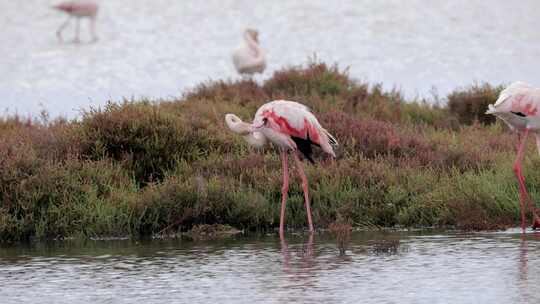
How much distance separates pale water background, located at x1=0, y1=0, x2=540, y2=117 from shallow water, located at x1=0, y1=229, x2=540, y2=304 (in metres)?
12.9

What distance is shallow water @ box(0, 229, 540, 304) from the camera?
27.7 feet

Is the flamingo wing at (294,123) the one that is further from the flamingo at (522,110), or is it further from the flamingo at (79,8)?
the flamingo at (79,8)

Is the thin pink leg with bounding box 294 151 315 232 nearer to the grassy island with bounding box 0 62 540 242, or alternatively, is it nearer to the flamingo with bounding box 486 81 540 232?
the grassy island with bounding box 0 62 540 242

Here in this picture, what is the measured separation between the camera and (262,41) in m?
34.0

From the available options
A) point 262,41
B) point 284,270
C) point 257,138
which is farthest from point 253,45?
point 284,270

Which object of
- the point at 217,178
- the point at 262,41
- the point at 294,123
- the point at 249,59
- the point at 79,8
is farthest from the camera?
the point at 262,41

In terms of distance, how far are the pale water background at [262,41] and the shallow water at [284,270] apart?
12929 mm

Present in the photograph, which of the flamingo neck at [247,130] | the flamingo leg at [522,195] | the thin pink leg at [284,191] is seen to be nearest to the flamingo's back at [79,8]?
the flamingo neck at [247,130]

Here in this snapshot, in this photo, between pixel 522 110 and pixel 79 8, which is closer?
pixel 522 110

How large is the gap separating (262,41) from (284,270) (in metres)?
24.8

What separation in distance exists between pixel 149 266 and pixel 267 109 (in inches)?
105

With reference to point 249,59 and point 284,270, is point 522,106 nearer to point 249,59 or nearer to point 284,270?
point 284,270

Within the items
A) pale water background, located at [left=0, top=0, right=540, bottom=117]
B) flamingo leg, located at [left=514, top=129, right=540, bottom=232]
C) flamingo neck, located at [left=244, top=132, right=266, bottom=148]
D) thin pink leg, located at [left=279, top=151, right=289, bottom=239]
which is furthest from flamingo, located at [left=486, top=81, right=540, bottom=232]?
pale water background, located at [left=0, top=0, right=540, bottom=117]

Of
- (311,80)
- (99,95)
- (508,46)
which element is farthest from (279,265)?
(508,46)
